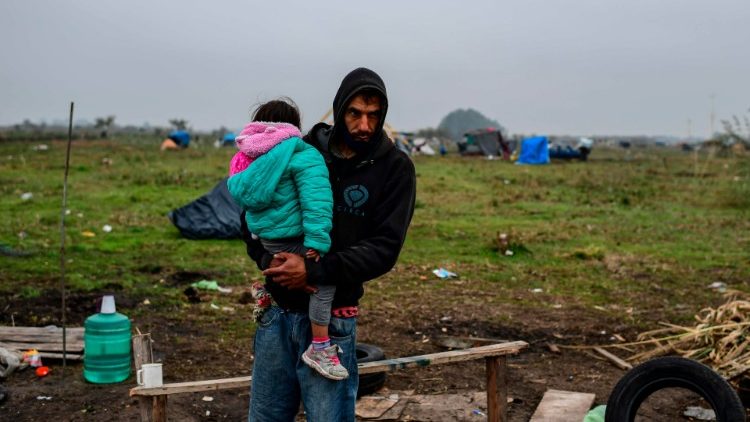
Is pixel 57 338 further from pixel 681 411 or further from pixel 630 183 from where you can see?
pixel 630 183

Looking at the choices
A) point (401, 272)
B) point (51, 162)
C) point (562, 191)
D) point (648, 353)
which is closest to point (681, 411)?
point (648, 353)

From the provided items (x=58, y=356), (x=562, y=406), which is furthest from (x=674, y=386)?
(x=58, y=356)

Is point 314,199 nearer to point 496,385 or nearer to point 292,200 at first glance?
point 292,200

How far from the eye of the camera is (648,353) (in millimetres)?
6805

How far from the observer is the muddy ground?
17.8 ft

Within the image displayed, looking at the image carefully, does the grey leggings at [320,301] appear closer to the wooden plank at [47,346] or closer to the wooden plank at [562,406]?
the wooden plank at [562,406]

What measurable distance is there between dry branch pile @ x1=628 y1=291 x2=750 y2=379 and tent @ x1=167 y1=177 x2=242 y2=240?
662cm

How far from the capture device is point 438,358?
404 centimetres

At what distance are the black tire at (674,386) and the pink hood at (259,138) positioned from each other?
2.60 meters

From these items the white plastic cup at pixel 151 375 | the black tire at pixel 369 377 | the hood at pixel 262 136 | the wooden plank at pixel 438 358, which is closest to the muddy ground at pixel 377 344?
the black tire at pixel 369 377

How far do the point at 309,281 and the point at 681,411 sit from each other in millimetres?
3877

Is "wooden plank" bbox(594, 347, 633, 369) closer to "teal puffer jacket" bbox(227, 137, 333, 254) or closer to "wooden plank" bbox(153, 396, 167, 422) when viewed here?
"wooden plank" bbox(153, 396, 167, 422)

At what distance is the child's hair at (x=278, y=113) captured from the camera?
116 inches

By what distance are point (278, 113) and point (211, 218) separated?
9228 millimetres
